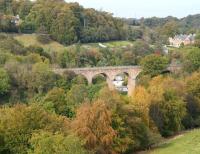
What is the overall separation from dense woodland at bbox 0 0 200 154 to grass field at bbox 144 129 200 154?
4.76ft

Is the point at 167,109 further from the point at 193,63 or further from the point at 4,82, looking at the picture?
the point at 193,63

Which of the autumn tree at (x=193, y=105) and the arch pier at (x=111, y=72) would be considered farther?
the arch pier at (x=111, y=72)

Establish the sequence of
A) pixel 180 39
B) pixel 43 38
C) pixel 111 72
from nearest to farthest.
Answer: pixel 111 72 < pixel 43 38 < pixel 180 39

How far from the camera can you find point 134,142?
41.7m

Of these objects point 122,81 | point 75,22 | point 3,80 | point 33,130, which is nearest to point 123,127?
point 33,130

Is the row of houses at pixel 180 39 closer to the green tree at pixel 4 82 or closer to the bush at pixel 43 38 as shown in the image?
the bush at pixel 43 38

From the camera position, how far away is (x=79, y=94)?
184 feet

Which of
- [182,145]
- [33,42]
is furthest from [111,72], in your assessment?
[182,145]

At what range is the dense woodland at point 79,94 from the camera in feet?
113

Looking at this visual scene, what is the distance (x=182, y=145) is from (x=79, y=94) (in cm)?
1547

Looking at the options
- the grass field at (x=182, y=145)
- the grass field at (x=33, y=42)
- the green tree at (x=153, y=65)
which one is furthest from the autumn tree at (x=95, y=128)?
the grass field at (x=33, y=42)

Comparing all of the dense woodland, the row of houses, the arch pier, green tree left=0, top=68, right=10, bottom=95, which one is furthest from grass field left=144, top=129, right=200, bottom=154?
the row of houses

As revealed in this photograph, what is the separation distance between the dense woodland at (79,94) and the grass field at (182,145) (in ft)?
4.76

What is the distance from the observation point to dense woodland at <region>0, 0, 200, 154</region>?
113 ft
